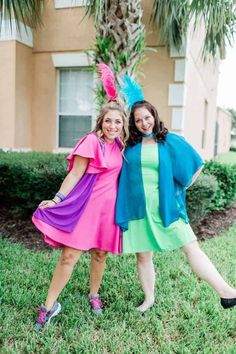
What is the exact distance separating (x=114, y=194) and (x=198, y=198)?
276 centimetres

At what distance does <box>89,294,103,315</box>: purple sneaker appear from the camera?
3078mm

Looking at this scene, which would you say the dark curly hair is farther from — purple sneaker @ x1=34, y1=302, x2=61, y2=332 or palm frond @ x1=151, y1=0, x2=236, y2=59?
palm frond @ x1=151, y1=0, x2=236, y2=59

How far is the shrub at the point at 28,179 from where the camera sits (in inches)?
202

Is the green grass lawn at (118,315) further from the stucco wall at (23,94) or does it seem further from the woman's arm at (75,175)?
the stucco wall at (23,94)

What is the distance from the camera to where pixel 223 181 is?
6.60 meters

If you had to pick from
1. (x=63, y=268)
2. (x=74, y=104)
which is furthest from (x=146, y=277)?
(x=74, y=104)

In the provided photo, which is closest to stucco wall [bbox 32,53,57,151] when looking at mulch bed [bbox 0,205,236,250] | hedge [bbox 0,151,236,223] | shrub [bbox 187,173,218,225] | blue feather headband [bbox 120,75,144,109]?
hedge [bbox 0,151,236,223]

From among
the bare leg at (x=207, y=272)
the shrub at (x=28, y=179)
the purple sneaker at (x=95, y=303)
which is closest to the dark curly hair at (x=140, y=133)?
the bare leg at (x=207, y=272)

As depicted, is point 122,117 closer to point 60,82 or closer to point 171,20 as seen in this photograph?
point 171,20

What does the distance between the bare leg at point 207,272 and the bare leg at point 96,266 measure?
698 millimetres

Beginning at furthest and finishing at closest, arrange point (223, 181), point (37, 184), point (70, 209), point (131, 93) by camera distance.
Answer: point (223, 181)
point (37, 184)
point (131, 93)
point (70, 209)

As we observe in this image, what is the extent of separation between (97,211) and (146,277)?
2.74 feet

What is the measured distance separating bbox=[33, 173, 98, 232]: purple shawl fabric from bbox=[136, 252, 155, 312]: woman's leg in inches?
29.3

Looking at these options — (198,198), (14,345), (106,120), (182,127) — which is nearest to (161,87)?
(182,127)
